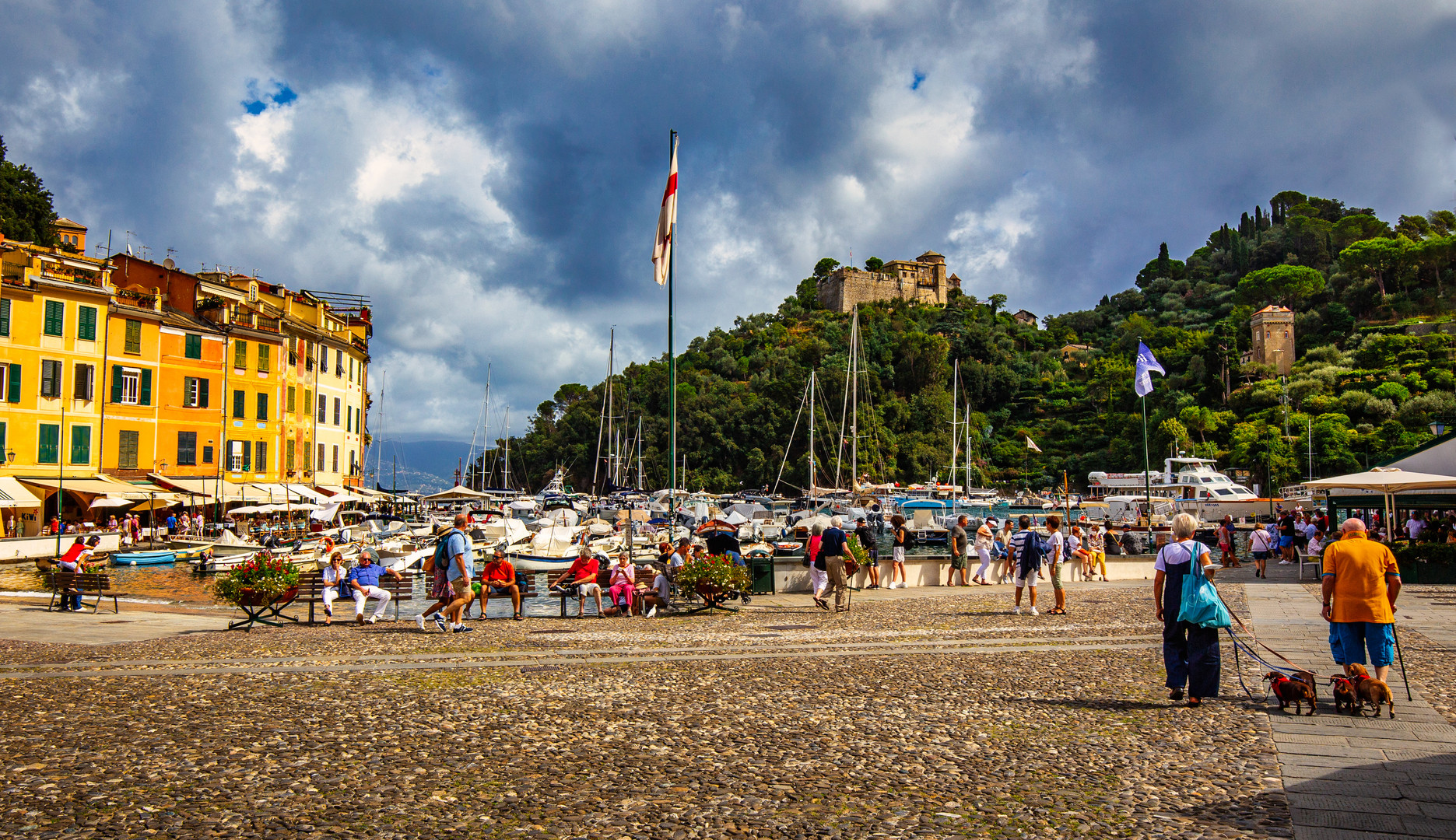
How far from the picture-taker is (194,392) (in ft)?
131

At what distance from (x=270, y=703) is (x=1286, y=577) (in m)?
21.4

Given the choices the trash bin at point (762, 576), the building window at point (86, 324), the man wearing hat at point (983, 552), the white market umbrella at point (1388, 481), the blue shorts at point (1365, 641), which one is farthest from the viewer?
the building window at point (86, 324)

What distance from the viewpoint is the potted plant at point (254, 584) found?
44.1 feet

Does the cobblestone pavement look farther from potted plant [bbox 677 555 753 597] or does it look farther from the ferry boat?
the ferry boat

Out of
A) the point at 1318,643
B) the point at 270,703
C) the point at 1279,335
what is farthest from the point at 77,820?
the point at 1279,335

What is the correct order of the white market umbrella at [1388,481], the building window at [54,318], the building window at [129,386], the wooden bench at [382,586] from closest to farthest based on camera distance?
1. the wooden bench at [382,586]
2. the white market umbrella at [1388,481]
3. the building window at [54,318]
4. the building window at [129,386]

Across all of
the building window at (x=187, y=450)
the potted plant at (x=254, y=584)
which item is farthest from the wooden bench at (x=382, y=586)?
the building window at (x=187, y=450)

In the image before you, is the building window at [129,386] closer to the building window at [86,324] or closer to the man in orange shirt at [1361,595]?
the building window at [86,324]

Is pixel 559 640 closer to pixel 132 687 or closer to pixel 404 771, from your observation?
pixel 132 687

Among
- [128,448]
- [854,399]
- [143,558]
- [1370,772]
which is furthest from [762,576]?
[854,399]

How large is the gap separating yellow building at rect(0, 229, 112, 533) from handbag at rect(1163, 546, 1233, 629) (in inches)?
1531

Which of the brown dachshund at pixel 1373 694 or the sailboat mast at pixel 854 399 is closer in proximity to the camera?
the brown dachshund at pixel 1373 694

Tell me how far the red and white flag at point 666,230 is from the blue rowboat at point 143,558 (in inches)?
935

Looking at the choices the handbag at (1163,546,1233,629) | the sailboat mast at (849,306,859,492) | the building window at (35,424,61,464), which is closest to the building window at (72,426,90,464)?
the building window at (35,424,61,464)
